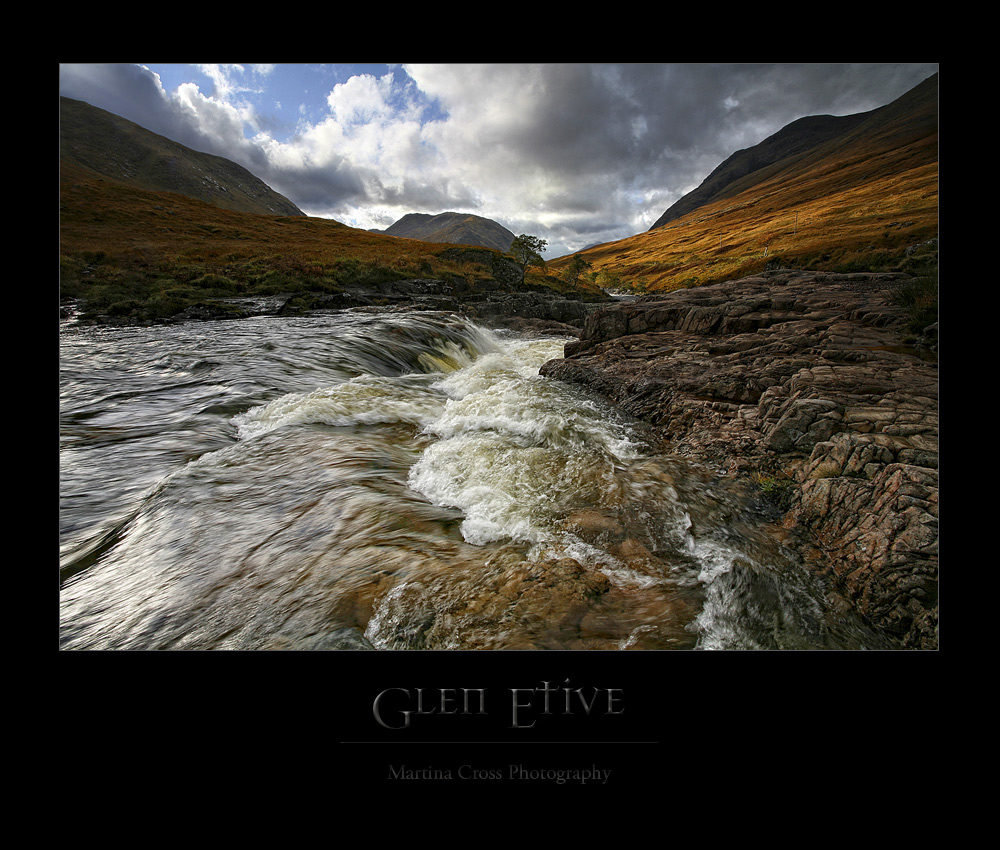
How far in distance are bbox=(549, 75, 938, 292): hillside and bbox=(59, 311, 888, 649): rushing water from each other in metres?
2.66

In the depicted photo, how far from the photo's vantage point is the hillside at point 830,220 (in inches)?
371

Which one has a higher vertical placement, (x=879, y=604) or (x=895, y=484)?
(x=895, y=484)

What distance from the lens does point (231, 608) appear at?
8.74ft

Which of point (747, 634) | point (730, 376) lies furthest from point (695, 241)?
point (747, 634)

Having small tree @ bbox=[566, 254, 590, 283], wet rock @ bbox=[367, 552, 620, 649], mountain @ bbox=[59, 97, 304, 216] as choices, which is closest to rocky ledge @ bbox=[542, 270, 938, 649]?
wet rock @ bbox=[367, 552, 620, 649]

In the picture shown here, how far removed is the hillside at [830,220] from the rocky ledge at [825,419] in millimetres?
1482

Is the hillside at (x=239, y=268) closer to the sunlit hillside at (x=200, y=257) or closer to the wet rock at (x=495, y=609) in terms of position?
the sunlit hillside at (x=200, y=257)

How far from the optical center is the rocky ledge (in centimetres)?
263

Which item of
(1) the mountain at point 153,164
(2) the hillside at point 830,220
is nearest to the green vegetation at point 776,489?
(2) the hillside at point 830,220

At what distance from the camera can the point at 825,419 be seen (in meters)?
4.04
